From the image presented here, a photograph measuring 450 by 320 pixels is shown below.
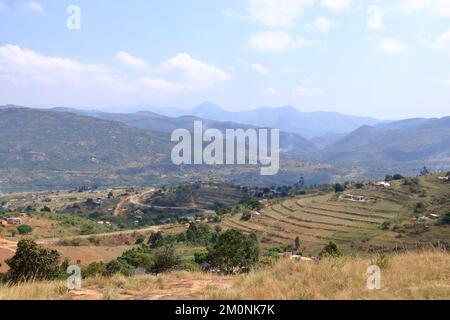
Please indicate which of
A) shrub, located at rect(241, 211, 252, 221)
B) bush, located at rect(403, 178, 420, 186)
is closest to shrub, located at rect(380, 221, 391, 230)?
shrub, located at rect(241, 211, 252, 221)

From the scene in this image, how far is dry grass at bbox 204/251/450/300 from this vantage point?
6340 mm

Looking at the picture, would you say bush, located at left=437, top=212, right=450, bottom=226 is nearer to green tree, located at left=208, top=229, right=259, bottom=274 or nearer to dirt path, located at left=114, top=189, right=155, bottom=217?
green tree, located at left=208, top=229, right=259, bottom=274

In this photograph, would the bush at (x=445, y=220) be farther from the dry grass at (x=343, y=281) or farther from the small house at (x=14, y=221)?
the small house at (x=14, y=221)

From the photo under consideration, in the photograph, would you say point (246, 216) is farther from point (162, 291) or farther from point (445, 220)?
point (162, 291)

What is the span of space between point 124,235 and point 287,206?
28084mm

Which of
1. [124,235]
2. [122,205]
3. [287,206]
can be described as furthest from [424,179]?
[122,205]

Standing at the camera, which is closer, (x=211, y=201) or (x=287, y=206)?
(x=287, y=206)

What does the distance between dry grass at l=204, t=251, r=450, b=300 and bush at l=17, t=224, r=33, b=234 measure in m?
61.8

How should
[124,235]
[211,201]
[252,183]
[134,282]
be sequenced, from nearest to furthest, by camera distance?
[134,282] < [124,235] < [211,201] < [252,183]

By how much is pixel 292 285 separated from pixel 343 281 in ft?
2.86

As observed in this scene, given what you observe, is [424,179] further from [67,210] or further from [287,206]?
[67,210]

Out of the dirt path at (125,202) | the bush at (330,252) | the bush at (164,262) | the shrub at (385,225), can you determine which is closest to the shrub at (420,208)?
the shrub at (385,225)

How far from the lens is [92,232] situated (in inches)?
2702

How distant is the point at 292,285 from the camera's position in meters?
6.96
